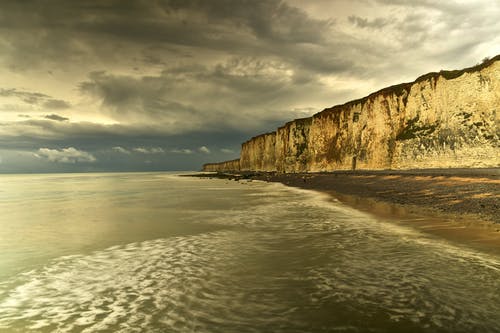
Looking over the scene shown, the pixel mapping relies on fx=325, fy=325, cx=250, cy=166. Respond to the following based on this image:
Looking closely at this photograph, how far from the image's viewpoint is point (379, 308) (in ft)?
17.4

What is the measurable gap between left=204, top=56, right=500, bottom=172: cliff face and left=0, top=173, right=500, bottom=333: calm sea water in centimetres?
4024

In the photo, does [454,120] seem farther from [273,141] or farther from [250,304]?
[273,141]

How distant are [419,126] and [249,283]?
5414 centimetres

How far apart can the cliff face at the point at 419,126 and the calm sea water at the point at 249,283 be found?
4024cm

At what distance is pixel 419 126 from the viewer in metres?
52.6

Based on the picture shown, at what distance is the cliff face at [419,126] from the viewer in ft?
140

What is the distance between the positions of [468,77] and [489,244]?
45181 millimetres

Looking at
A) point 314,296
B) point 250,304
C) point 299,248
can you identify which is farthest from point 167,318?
point 299,248

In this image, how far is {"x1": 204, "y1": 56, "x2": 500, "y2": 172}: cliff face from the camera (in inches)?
1686

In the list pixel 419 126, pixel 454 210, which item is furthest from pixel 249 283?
pixel 419 126

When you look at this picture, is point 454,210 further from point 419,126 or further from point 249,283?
point 419,126

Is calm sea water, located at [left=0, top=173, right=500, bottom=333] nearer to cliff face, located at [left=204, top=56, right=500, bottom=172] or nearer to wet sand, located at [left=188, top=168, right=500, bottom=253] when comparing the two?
wet sand, located at [left=188, top=168, right=500, bottom=253]

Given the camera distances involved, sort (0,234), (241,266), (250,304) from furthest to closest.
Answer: (0,234)
(241,266)
(250,304)

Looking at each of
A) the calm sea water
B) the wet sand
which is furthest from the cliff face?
the calm sea water
